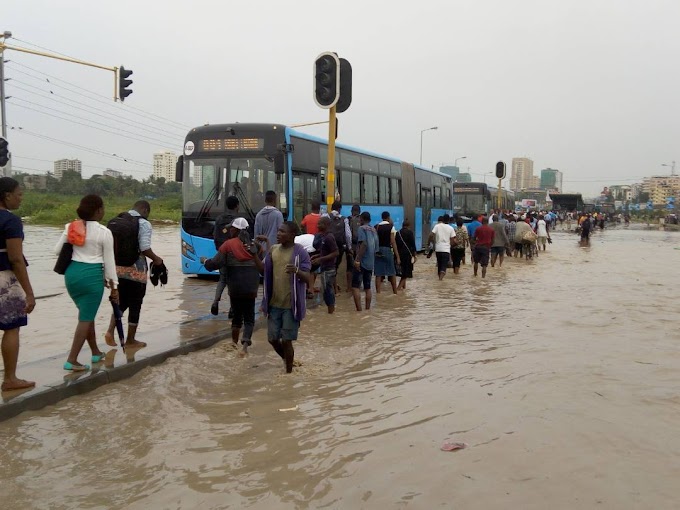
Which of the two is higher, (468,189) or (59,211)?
(468,189)

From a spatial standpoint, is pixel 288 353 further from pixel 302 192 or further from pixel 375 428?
pixel 302 192

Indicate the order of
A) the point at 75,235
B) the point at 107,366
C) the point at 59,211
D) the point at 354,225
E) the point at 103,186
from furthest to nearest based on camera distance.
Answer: the point at 103,186 < the point at 59,211 < the point at 354,225 < the point at 107,366 < the point at 75,235

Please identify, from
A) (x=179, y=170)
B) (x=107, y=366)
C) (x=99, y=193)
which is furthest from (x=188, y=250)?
(x=99, y=193)

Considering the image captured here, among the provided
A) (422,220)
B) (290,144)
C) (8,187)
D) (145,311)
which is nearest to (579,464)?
(8,187)

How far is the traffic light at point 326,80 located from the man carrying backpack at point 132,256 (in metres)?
4.22

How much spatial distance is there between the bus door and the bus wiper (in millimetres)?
1708

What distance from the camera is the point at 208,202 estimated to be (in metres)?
13.8

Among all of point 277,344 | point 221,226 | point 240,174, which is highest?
point 240,174

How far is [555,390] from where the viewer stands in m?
6.20

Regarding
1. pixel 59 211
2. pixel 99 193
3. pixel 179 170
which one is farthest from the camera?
pixel 99 193

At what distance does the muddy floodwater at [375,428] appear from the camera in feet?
13.0

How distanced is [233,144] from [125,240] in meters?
6.95

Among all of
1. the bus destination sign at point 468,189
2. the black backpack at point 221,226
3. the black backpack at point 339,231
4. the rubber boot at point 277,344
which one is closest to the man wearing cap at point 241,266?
the rubber boot at point 277,344

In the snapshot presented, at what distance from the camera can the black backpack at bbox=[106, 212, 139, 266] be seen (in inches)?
286
